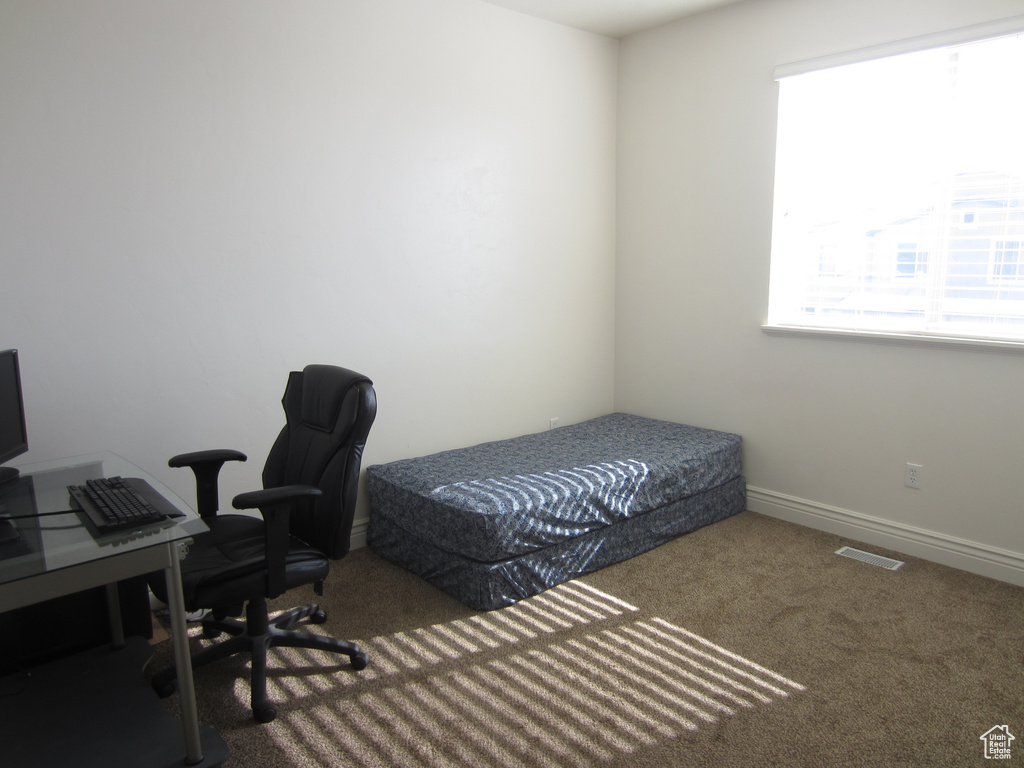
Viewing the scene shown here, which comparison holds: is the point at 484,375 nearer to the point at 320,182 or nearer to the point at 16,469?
the point at 320,182

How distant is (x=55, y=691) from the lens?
2.30m

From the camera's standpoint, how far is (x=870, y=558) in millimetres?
3273

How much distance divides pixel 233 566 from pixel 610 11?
321 centimetres

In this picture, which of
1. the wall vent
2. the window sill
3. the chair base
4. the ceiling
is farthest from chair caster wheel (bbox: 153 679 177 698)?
the ceiling

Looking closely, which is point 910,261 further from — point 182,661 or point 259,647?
point 182,661

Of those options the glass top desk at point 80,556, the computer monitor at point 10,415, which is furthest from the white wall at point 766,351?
the computer monitor at point 10,415

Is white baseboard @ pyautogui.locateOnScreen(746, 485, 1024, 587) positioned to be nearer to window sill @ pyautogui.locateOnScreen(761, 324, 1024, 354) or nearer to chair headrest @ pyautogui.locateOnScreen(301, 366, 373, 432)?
window sill @ pyautogui.locateOnScreen(761, 324, 1024, 354)

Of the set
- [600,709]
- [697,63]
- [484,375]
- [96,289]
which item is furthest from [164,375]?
[697,63]

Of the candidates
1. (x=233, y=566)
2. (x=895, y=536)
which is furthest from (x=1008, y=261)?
(x=233, y=566)

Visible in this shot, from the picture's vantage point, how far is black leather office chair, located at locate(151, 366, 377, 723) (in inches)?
82.6

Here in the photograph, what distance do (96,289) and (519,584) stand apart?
6.34 feet

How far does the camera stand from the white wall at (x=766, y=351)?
3.06m

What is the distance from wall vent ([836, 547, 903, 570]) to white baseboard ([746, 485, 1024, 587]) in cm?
13

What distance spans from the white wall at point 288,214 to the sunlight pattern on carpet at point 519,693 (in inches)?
42.1
